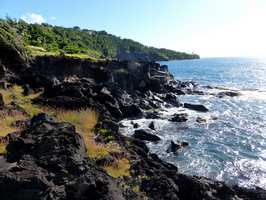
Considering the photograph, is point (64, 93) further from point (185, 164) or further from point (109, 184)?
point (109, 184)

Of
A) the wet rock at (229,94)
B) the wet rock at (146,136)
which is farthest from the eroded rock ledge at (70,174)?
the wet rock at (229,94)

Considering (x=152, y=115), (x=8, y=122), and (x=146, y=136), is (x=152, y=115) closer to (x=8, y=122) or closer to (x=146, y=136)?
(x=146, y=136)

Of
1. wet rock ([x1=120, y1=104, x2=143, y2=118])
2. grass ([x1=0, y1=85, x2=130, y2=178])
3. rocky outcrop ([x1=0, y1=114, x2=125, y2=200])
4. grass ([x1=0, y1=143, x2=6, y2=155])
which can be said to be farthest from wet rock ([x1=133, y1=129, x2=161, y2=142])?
grass ([x1=0, y1=143, x2=6, y2=155])

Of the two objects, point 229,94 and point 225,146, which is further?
point 229,94

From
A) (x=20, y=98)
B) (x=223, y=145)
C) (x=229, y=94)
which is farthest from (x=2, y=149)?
(x=229, y=94)

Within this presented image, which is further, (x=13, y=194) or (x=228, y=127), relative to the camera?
(x=228, y=127)

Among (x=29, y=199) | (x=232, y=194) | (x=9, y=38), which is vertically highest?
(x=9, y=38)

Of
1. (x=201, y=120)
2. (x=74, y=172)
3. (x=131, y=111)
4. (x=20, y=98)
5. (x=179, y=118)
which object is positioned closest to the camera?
(x=74, y=172)

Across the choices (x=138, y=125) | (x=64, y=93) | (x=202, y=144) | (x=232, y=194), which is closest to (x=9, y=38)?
(x=64, y=93)

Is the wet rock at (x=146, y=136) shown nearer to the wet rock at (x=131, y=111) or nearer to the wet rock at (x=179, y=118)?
the wet rock at (x=131, y=111)

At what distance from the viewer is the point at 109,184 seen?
12.6 m

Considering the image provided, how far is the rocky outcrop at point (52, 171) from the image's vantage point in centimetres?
1205

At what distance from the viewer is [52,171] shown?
14.0 m

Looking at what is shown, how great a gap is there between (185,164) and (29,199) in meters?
24.4
